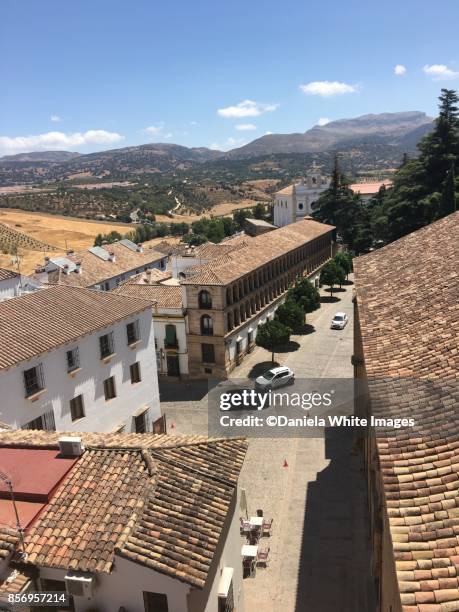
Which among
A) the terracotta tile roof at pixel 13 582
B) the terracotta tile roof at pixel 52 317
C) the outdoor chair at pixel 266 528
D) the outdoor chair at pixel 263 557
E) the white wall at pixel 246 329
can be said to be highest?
the terracotta tile roof at pixel 52 317

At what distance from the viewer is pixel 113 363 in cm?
2480

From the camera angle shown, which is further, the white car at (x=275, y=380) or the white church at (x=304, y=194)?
the white church at (x=304, y=194)

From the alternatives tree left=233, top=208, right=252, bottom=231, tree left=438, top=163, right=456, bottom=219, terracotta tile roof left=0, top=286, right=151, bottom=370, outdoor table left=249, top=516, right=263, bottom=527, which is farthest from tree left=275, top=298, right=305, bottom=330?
tree left=233, top=208, right=252, bottom=231

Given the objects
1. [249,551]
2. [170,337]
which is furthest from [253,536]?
[170,337]

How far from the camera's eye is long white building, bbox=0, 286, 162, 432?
20.2 metres

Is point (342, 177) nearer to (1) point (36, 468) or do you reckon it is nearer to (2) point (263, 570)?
(2) point (263, 570)

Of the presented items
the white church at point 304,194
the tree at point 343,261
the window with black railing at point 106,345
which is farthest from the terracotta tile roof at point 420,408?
the white church at point 304,194

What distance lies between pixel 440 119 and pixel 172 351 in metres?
30.4

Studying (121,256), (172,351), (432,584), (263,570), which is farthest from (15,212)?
(432,584)

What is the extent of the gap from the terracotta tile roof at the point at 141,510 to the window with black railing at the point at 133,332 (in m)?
13.0

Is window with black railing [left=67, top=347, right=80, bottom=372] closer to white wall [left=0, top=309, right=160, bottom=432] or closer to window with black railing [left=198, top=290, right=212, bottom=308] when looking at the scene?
white wall [left=0, top=309, right=160, bottom=432]

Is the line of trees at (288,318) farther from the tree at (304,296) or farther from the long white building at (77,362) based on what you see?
the long white building at (77,362)

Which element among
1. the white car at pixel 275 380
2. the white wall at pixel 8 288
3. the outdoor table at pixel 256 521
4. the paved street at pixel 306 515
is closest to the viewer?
the paved street at pixel 306 515

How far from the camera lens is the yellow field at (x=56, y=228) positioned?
115 m
